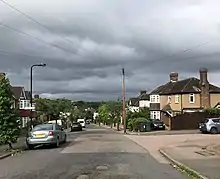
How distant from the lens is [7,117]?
23.9 metres

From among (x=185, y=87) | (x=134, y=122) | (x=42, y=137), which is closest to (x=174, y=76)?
(x=185, y=87)

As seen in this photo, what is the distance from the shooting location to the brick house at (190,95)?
6588 cm

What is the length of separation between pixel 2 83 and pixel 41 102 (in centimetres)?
7275

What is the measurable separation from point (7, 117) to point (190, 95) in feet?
152

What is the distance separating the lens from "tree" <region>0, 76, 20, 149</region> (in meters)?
23.8

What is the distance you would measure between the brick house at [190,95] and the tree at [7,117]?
40816mm

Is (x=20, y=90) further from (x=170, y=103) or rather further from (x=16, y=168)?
(x=16, y=168)

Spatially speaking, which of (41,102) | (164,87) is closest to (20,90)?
(41,102)

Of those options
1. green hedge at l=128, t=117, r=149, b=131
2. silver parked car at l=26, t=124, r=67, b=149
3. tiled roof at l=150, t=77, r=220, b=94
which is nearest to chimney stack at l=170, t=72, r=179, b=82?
tiled roof at l=150, t=77, r=220, b=94

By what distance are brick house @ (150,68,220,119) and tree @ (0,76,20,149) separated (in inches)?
1607

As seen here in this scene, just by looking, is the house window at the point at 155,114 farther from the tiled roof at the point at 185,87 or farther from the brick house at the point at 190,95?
the tiled roof at the point at 185,87

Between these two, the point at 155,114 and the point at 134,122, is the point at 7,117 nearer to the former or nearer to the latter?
the point at 134,122

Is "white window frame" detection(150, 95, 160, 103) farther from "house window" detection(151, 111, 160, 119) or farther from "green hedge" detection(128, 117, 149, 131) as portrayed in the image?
"green hedge" detection(128, 117, 149, 131)

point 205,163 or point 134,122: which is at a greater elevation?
point 205,163
